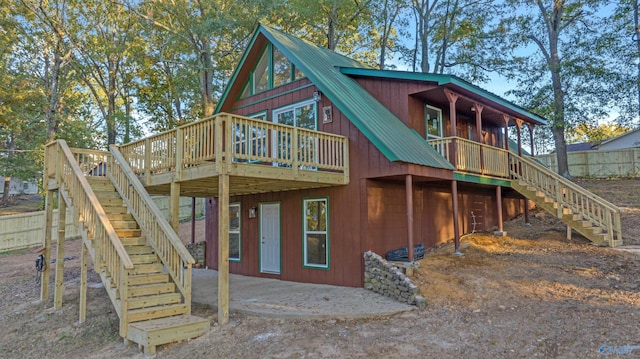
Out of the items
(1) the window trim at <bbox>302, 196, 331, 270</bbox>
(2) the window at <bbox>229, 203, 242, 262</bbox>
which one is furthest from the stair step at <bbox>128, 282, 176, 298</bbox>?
(2) the window at <bbox>229, 203, 242, 262</bbox>

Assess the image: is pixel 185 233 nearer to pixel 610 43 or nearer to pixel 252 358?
pixel 252 358

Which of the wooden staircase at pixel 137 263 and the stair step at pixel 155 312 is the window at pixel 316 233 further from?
the stair step at pixel 155 312

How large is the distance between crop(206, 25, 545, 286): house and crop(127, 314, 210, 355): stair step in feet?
13.0

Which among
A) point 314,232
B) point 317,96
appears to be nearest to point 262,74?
point 317,96

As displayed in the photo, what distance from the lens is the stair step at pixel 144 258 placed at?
326 inches

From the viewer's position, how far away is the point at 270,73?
42.9ft

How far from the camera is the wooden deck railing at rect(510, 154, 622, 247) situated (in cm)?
1161

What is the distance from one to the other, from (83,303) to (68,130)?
2013 cm

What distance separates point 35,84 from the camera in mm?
25750

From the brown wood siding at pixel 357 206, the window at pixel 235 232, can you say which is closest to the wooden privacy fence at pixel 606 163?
the brown wood siding at pixel 357 206

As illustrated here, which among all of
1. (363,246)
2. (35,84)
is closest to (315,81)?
(363,246)

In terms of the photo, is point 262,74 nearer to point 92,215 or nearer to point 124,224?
point 124,224

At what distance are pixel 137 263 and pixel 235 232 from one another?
16.5ft

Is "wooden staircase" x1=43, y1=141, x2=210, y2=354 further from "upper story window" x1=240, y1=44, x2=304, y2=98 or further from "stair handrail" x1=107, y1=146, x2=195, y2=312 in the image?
"upper story window" x1=240, y1=44, x2=304, y2=98
